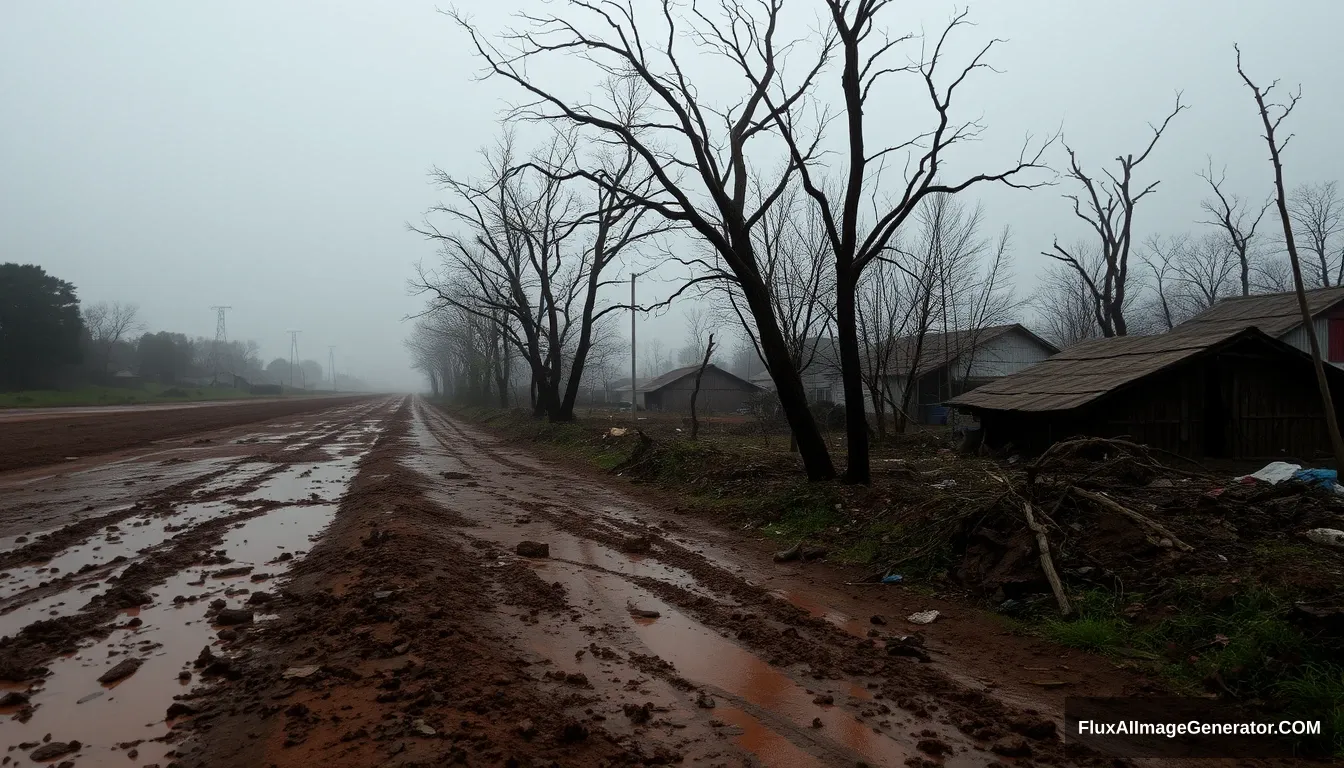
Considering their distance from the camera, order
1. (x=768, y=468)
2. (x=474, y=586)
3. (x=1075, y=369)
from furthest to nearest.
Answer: (x=1075, y=369) → (x=768, y=468) → (x=474, y=586)

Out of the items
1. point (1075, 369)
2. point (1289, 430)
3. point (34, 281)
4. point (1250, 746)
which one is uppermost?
point (34, 281)

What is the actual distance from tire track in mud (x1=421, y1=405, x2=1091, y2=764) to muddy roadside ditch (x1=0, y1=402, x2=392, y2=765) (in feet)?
9.61

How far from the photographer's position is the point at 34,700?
411 centimetres

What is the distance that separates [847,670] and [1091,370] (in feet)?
51.5

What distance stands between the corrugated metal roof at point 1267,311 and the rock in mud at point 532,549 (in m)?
19.9

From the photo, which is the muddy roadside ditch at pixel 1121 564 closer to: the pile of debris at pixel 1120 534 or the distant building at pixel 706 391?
the pile of debris at pixel 1120 534

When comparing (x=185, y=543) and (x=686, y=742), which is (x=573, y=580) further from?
(x=185, y=543)

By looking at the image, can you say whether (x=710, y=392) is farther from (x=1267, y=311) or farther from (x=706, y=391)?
(x=1267, y=311)

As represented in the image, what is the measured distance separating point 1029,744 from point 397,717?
3264 mm

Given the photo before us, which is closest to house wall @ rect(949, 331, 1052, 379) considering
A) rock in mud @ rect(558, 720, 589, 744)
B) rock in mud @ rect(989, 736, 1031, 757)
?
rock in mud @ rect(989, 736, 1031, 757)

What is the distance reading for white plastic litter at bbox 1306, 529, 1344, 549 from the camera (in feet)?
20.2

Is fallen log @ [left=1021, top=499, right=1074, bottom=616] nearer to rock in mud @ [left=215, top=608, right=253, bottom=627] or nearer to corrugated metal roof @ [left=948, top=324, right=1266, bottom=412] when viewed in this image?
rock in mud @ [left=215, top=608, right=253, bottom=627]

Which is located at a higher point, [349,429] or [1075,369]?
[1075,369]

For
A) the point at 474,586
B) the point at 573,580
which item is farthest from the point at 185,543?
the point at 573,580
